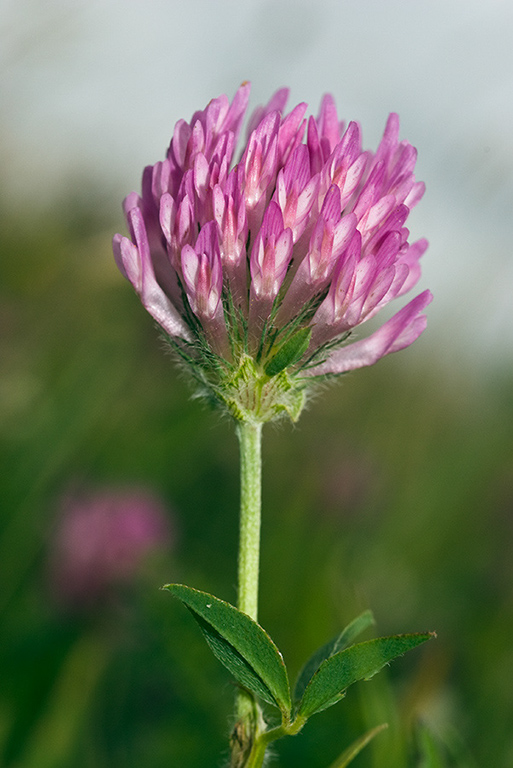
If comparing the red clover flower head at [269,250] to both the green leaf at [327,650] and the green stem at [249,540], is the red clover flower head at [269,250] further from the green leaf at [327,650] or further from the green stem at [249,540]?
the green leaf at [327,650]

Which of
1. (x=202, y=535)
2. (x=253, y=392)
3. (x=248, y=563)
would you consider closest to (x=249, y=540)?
(x=248, y=563)

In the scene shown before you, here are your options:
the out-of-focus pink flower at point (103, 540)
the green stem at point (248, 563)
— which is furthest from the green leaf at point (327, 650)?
the out-of-focus pink flower at point (103, 540)

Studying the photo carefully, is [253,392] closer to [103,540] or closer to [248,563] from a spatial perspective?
[248,563]

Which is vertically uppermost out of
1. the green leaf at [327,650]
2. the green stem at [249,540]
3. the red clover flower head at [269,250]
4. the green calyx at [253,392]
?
the red clover flower head at [269,250]

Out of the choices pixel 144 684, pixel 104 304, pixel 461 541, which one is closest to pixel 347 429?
pixel 461 541

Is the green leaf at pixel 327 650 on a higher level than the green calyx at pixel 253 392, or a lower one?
lower

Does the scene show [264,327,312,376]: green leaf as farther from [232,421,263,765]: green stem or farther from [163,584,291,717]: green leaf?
[163,584,291,717]: green leaf

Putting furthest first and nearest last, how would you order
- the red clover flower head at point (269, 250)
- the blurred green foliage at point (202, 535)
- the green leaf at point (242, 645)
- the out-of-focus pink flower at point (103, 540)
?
the out-of-focus pink flower at point (103, 540) < the blurred green foliage at point (202, 535) < the red clover flower head at point (269, 250) < the green leaf at point (242, 645)

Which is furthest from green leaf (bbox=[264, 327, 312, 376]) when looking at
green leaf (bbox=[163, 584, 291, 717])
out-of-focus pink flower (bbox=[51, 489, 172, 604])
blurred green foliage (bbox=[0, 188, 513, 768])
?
out-of-focus pink flower (bbox=[51, 489, 172, 604])
